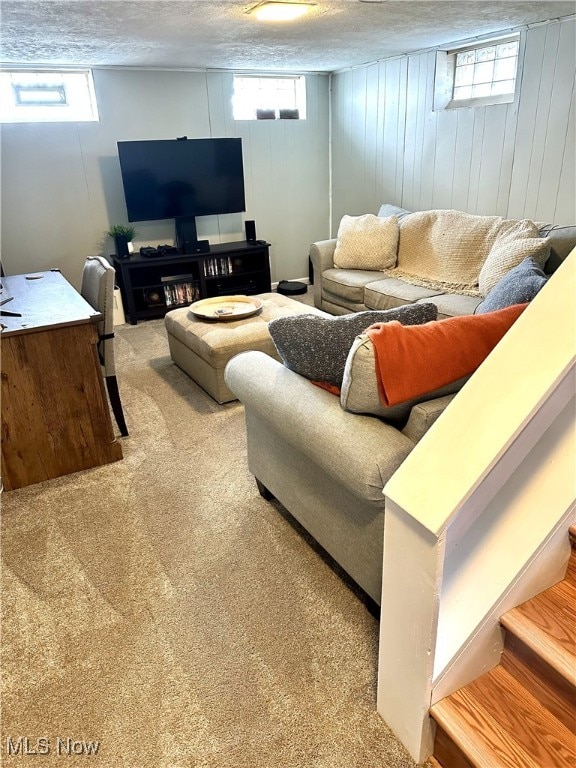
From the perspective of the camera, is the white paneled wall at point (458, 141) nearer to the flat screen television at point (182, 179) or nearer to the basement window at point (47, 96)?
the flat screen television at point (182, 179)

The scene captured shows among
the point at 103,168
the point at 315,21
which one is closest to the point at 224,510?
the point at 315,21

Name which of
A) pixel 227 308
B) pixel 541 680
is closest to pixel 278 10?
pixel 227 308

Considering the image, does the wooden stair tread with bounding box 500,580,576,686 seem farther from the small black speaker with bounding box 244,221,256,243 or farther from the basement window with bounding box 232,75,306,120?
the basement window with bounding box 232,75,306,120

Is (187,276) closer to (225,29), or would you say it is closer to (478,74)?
(225,29)

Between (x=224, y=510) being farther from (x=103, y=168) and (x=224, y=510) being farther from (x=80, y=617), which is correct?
(x=103, y=168)

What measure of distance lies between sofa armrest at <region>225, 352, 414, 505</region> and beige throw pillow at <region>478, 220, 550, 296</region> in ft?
6.40

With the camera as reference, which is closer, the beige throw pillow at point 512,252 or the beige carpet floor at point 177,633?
the beige carpet floor at point 177,633

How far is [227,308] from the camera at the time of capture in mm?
3535

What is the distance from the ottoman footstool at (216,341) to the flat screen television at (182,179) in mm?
1580

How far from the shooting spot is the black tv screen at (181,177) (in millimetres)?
4477

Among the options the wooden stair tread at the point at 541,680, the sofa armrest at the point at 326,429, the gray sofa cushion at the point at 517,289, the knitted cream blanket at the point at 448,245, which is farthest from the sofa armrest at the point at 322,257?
the wooden stair tread at the point at 541,680

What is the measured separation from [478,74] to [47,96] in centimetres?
348

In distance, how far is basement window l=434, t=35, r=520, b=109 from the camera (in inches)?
147

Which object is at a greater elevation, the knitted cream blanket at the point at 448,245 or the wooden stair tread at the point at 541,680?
the knitted cream blanket at the point at 448,245
